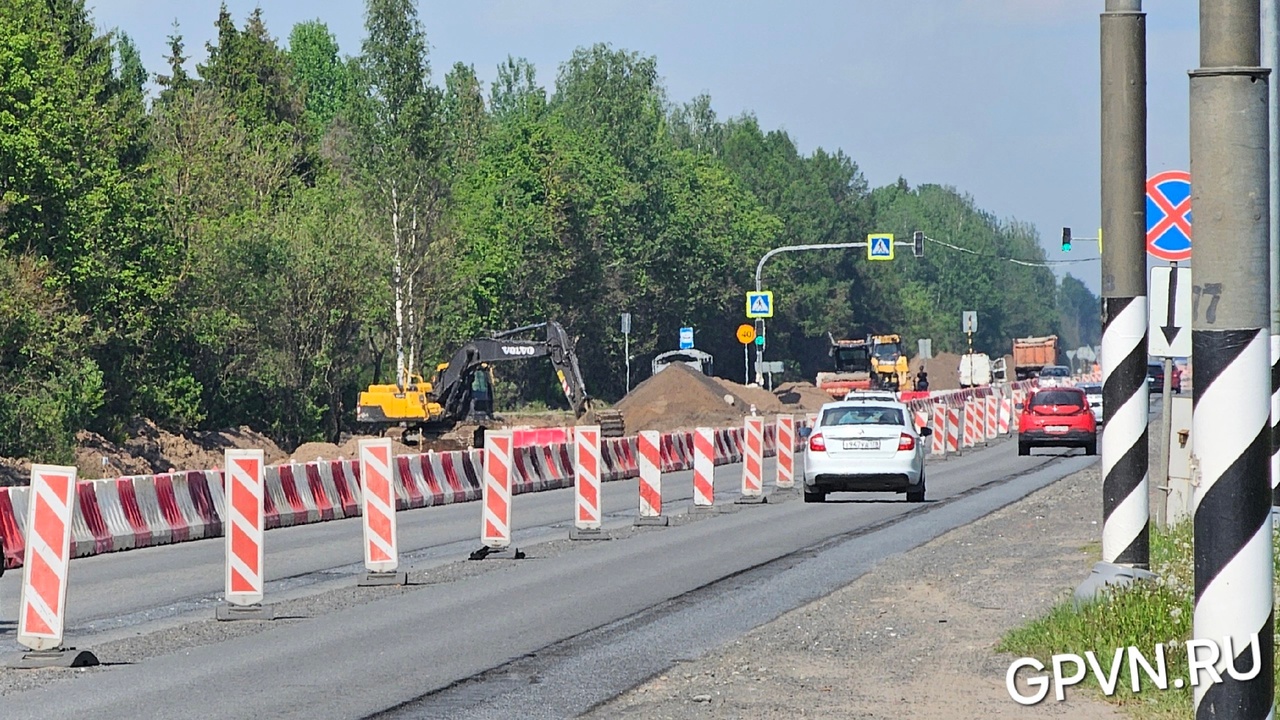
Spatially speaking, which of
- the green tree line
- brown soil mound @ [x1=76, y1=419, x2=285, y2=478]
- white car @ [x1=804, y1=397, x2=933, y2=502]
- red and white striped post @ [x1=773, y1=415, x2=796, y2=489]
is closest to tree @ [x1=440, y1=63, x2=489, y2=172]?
the green tree line

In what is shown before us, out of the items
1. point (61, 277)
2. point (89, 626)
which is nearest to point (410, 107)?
point (61, 277)

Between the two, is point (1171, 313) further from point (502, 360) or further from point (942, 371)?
point (942, 371)

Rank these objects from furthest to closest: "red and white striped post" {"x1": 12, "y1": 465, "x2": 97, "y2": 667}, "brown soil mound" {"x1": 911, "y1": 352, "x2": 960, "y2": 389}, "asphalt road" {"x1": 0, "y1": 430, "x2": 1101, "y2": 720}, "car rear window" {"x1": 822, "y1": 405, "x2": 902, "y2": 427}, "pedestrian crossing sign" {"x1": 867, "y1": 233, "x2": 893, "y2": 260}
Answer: "brown soil mound" {"x1": 911, "y1": 352, "x2": 960, "y2": 389} < "pedestrian crossing sign" {"x1": 867, "y1": 233, "x2": 893, "y2": 260} < "car rear window" {"x1": 822, "y1": 405, "x2": 902, "y2": 427} < "red and white striped post" {"x1": 12, "y1": 465, "x2": 97, "y2": 667} < "asphalt road" {"x1": 0, "y1": 430, "x2": 1101, "y2": 720}

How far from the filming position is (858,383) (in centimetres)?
8562

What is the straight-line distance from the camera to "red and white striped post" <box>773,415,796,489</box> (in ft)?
107

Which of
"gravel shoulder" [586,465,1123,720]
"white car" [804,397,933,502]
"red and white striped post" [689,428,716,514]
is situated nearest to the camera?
"gravel shoulder" [586,465,1123,720]

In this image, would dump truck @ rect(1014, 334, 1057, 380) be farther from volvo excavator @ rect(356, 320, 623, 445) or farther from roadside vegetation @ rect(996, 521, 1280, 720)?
roadside vegetation @ rect(996, 521, 1280, 720)

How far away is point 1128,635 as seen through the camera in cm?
1058

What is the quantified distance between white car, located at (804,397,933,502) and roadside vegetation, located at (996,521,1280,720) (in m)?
14.8

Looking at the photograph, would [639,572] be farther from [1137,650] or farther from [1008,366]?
[1008,366]

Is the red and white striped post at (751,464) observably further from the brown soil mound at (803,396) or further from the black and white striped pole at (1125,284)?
the brown soil mound at (803,396)

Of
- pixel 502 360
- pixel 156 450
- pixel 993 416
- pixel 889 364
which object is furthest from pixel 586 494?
pixel 889 364

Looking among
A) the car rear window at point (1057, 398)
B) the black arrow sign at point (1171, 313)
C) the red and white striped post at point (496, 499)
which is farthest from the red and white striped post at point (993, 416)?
the black arrow sign at point (1171, 313)

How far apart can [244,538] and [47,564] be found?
8.35 feet
